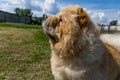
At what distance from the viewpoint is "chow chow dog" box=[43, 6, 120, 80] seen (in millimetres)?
5023

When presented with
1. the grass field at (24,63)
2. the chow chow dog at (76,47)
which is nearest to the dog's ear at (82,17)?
the chow chow dog at (76,47)

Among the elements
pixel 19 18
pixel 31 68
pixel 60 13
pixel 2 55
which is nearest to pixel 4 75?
pixel 31 68

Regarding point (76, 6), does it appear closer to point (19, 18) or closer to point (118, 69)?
point (118, 69)

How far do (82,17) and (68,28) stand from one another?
12.8 inches

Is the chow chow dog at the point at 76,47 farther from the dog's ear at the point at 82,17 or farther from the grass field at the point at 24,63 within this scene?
the grass field at the point at 24,63

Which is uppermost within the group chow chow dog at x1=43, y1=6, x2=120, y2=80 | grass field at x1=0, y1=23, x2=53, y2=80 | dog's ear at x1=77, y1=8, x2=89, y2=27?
dog's ear at x1=77, y1=8, x2=89, y2=27

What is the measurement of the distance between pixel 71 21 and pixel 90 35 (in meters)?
0.41

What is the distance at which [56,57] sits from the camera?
5262 millimetres

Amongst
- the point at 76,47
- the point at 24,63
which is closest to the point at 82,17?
the point at 76,47

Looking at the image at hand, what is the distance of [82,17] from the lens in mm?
5148

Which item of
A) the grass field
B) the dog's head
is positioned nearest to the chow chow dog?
the dog's head

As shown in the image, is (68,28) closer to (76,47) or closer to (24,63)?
(76,47)

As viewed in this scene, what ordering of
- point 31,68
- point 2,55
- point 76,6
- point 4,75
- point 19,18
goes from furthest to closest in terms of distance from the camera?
point 19,18, point 2,55, point 31,68, point 4,75, point 76,6

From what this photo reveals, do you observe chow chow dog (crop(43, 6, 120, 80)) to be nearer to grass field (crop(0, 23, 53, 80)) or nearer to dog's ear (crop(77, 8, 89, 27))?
dog's ear (crop(77, 8, 89, 27))
